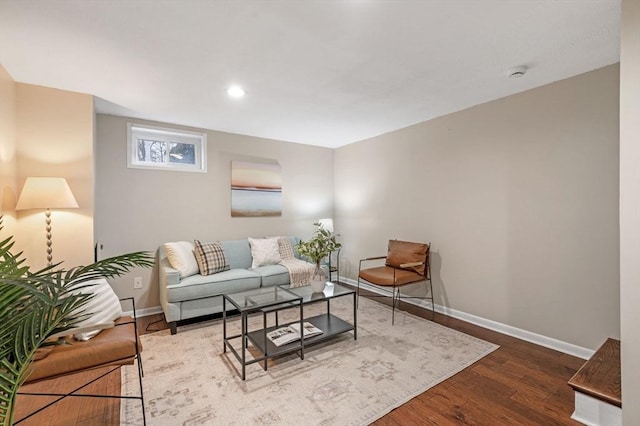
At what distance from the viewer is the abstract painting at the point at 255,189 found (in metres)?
4.36

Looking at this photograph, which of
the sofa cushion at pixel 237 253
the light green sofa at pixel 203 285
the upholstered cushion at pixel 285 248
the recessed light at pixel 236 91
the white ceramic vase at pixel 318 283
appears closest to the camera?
the recessed light at pixel 236 91

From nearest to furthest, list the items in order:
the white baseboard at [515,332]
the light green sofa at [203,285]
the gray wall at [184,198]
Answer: the white baseboard at [515,332]
the light green sofa at [203,285]
the gray wall at [184,198]

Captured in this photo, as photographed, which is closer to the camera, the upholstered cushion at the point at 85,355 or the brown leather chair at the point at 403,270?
the upholstered cushion at the point at 85,355

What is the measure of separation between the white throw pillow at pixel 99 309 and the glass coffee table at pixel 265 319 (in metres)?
0.84

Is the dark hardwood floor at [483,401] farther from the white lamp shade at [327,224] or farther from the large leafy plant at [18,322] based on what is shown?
the white lamp shade at [327,224]

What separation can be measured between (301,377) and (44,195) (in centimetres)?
250

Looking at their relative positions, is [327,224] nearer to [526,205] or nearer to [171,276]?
[171,276]

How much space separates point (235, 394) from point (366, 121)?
3208 mm

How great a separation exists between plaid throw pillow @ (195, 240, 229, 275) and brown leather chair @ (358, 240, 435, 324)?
1703 millimetres

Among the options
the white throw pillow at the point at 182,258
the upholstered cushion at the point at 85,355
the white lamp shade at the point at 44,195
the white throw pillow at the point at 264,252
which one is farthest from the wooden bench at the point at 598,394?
the white lamp shade at the point at 44,195

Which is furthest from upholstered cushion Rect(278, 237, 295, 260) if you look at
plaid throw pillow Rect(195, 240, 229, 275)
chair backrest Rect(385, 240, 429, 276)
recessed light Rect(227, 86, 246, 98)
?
recessed light Rect(227, 86, 246, 98)

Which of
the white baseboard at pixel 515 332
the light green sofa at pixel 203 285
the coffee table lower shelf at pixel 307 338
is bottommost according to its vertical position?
the white baseboard at pixel 515 332

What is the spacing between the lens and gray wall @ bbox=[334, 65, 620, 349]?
2.44 m

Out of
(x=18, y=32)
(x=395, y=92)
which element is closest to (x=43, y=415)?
(x=18, y=32)
